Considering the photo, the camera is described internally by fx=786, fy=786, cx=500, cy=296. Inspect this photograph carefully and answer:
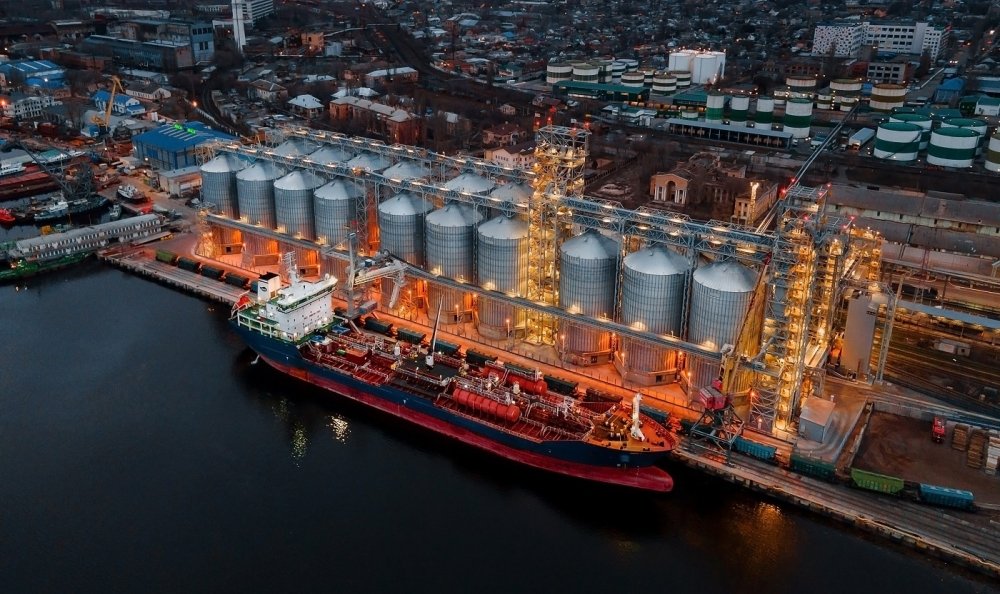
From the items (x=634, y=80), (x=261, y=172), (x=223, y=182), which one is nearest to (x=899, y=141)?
(x=634, y=80)

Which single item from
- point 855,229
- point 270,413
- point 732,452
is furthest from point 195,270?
point 855,229

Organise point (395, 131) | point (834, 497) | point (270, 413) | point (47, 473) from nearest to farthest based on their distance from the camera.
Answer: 1. point (834, 497)
2. point (47, 473)
3. point (270, 413)
4. point (395, 131)

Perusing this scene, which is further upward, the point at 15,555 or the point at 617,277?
the point at 617,277

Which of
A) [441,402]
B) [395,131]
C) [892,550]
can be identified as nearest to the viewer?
[892,550]

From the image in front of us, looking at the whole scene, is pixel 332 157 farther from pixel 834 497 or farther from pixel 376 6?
pixel 376 6

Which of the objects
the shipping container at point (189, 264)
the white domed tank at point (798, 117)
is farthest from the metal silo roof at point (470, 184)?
the white domed tank at point (798, 117)

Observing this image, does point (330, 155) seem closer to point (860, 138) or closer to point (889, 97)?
point (860, 138)
